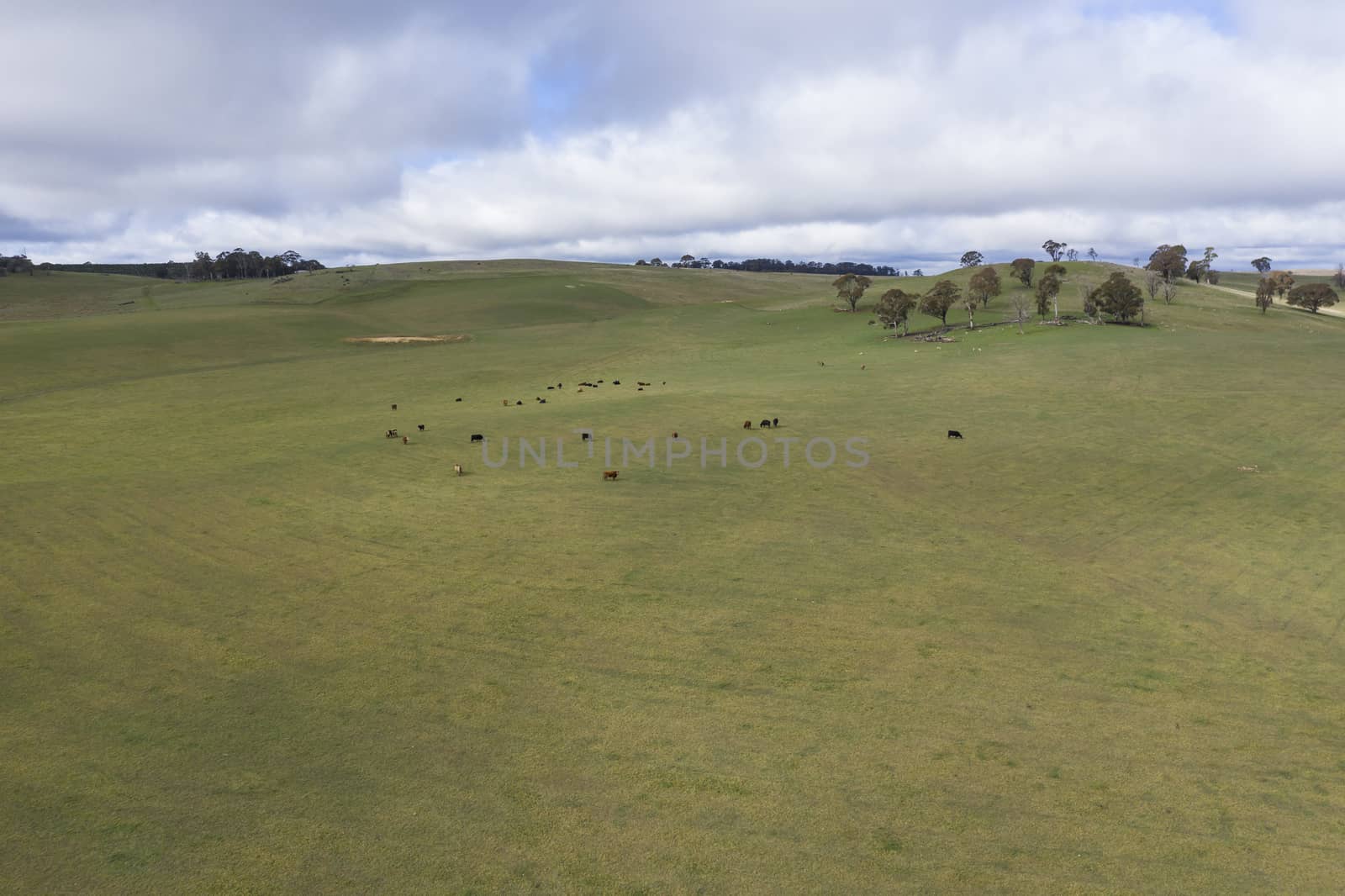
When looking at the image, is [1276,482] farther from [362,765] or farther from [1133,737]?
[362,765]

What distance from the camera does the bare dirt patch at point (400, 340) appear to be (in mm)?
81750

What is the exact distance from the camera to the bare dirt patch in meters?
81.8

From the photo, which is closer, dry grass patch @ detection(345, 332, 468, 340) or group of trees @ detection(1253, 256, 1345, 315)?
A: dry grass patch @ detection(345, 332, 468, 340)

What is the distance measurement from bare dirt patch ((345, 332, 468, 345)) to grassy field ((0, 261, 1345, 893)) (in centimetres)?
4509

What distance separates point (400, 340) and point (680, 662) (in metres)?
76.0

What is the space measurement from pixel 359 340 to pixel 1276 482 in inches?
3087

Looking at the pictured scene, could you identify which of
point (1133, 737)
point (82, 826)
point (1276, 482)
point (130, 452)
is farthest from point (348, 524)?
point (1276, 482)

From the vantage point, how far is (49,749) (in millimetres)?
11938

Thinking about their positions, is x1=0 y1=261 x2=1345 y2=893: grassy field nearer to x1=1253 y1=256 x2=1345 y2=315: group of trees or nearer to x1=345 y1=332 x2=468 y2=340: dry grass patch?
x1=345 y1=332 x2=468 y2=340: dry grass patch

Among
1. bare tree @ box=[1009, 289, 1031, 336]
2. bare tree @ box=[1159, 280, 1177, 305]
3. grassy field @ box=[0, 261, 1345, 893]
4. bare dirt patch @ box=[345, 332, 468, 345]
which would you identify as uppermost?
bare tree @ box=[1159, 280, 1177, 305]

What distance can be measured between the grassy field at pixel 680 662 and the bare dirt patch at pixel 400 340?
45089 millimetres

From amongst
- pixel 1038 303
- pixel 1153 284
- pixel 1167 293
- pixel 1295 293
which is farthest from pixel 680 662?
pixel 1295 293

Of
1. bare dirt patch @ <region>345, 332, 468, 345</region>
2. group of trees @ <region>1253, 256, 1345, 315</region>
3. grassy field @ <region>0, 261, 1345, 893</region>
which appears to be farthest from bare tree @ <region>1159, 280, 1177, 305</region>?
bare dirt patch @ <region>345, 332, 468, 345</region>

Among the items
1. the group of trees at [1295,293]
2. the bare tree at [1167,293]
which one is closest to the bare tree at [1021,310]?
the bare tree at [1167,293]
